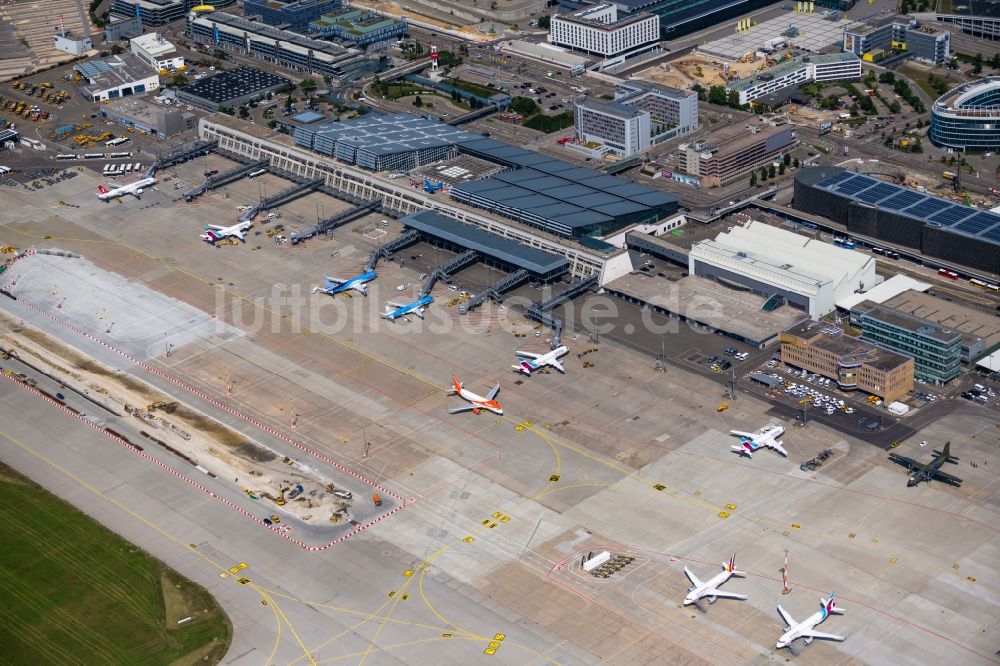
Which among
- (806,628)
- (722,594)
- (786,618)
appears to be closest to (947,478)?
(786,618)

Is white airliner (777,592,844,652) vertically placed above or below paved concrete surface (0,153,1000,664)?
above

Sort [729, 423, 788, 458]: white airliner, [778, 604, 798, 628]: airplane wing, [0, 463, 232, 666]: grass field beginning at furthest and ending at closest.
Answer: [729, 423, 788, 458]: white airliner, [0, 463, 232, 666]: grass field, [778, 604, 798, 628]: airplane wing

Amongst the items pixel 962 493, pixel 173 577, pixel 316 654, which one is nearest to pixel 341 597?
pixel 316 654

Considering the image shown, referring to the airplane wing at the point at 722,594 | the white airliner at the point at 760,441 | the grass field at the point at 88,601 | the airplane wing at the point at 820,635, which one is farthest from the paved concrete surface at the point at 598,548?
the grass field at the point at 88,601

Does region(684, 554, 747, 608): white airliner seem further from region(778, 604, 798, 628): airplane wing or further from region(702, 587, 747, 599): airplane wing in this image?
region(778, 604, 798, 628): airplane wing

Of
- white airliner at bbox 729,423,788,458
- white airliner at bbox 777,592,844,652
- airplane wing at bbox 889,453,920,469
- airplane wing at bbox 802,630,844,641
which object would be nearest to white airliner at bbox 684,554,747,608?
white airliner at bbox 777,592,844,652

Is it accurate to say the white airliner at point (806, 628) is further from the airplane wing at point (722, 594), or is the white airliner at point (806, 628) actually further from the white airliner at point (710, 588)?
the white airliner at point (710, 588)

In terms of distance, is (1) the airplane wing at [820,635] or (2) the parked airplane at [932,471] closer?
(1) the airplane wing at [820,635]
